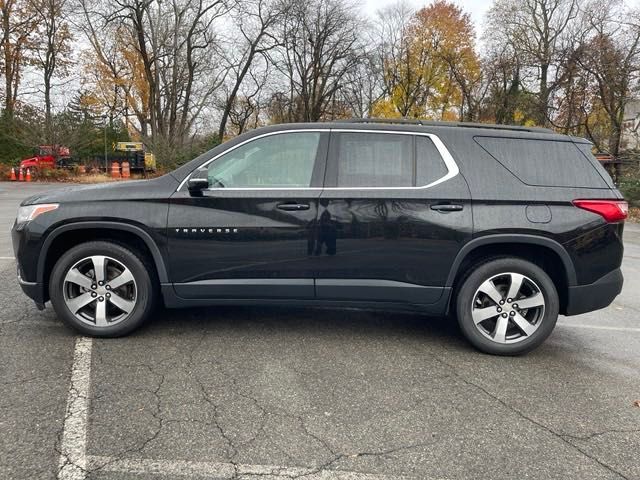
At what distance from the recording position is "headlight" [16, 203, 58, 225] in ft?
12.3

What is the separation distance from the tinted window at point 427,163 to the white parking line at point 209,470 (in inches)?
86.6

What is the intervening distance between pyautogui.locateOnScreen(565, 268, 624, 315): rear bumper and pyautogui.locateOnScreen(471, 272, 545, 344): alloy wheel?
0.25 m

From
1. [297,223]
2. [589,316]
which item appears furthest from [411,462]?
[589,316]

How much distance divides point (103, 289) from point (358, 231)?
2.10 m

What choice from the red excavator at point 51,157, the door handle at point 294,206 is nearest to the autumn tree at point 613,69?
the door handle at point 294,206

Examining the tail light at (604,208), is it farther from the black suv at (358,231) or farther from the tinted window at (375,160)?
the tinted window at (375,160)

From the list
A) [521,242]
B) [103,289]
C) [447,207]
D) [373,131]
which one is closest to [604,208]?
[521,242]

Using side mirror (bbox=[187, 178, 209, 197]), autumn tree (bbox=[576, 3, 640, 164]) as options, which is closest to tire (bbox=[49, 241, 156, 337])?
side mirror (bbox=[187, 178, 209, 197])

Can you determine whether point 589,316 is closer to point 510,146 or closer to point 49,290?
point 510,146

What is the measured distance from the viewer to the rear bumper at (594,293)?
3.71 meters

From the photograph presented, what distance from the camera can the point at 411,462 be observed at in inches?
95.7

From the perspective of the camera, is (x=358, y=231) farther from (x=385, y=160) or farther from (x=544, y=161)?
(x=544, y=161)

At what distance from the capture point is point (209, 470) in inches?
91.0

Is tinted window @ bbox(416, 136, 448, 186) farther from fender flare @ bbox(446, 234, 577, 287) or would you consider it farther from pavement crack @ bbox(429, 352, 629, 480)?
pavement crack @ bbox(429, 352, 629, 480)
